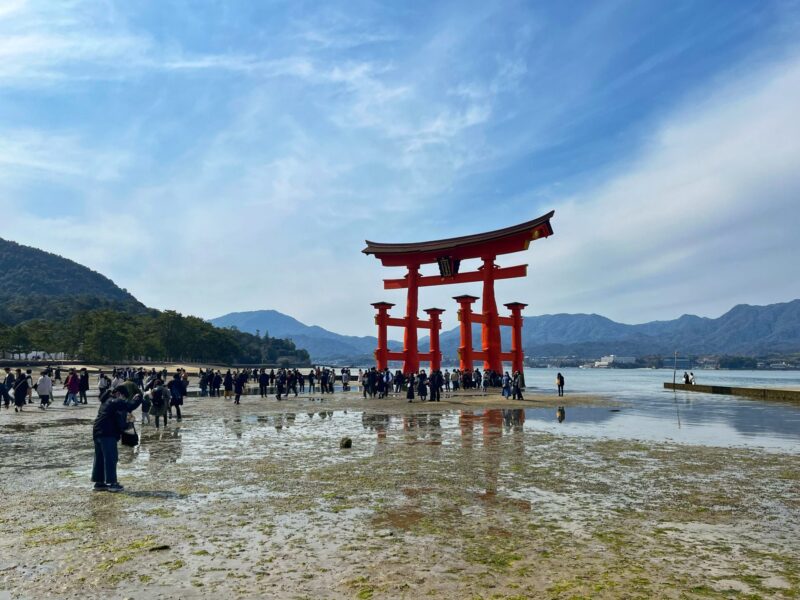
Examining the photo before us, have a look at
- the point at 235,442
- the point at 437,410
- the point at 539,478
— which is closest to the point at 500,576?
the point at 539,478

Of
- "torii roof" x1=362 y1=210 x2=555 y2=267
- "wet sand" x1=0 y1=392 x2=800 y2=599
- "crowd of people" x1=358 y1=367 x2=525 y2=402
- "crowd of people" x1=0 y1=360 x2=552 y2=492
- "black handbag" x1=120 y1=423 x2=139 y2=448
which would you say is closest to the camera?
"wet sand" x1=0 y1=392 x2=800 y2=599

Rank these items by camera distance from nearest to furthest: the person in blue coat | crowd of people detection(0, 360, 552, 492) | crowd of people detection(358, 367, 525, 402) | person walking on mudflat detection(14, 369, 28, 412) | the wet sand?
the wet sand → the person in blue coat → crowd of people detection(0, 360, 552, 492) → person walking on mudflat detection(14, 369, 28, 412) → crowd of people detection(358, 367, 525, 402)

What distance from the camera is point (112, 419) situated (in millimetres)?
8383

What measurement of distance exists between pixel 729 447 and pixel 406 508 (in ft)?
32.3

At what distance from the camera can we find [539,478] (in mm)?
8906

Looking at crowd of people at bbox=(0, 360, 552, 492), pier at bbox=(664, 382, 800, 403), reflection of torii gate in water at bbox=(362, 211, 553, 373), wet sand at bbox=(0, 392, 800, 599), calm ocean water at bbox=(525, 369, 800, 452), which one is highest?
reflection of torii gate in water at bbox=(362, 211, 553, 373)

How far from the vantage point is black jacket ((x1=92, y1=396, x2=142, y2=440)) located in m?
8.30

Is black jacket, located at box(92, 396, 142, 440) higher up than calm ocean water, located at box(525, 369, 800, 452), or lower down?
higher up

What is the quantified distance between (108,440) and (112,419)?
331mm

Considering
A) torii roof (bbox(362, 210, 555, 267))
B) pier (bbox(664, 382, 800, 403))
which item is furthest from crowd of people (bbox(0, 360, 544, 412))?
pier (bbox(664, 382, 800, 403))

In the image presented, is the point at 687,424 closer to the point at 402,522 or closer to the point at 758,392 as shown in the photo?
the point at 402,522

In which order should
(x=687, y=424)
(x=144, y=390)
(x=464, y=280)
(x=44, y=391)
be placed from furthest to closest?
(x=464, y=280) < (x=44, y=391) < (x=144, y=390) < (x=687, y=424)

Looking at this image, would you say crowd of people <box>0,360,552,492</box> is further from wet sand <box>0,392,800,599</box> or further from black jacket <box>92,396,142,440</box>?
wet sand <box>0,392,800,599</box>

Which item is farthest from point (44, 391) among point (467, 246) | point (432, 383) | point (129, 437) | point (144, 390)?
point (467, 246)
